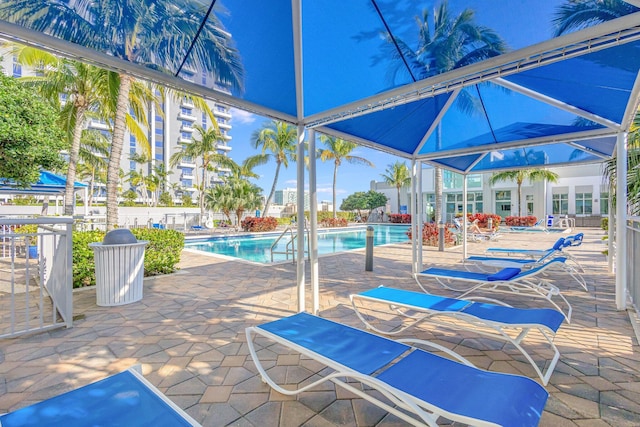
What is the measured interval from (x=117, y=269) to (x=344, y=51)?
177 inches

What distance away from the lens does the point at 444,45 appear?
9.55ft

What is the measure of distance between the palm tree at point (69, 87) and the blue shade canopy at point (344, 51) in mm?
7407

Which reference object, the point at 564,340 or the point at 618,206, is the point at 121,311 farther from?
the point at 618,206

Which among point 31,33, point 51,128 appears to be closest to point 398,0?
point 31,33

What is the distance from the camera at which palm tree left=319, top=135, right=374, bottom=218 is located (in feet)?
89.0

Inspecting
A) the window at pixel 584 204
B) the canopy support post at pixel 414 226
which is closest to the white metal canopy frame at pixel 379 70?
the canopy support post at pixel 414 226

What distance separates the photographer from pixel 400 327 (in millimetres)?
3910

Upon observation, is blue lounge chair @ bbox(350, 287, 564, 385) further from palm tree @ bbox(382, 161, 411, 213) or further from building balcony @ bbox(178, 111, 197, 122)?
building balcony @ bbox(178, 111, 197, 122)

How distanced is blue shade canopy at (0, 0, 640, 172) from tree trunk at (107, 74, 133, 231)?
5.08 metres

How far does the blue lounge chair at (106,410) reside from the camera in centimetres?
155

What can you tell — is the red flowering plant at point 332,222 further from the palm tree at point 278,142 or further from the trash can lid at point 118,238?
the trash can lid at point 118,238

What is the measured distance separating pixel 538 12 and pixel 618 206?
362 centimetres

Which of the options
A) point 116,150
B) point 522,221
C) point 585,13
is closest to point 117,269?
point 116,150

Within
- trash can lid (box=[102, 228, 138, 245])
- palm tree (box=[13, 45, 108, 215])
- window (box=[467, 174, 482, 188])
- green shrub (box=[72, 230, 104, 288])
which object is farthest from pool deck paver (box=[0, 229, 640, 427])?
window (box=[467, 174, 482, 188])
